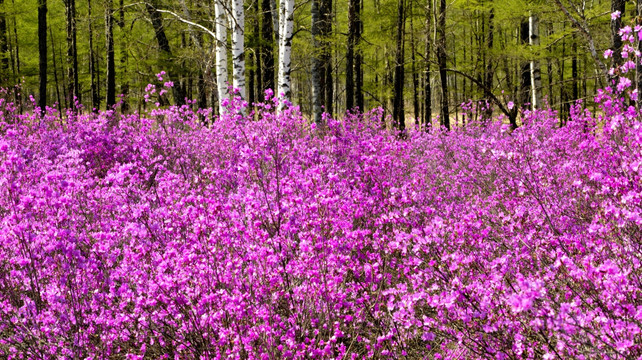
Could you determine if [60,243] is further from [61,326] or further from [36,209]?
[36,209]

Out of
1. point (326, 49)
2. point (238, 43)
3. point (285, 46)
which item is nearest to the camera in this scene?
point (285, 46)

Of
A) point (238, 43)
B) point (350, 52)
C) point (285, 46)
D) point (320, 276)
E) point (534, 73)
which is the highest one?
point (350, 52)

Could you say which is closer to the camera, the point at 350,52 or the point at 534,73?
the point at 350,52

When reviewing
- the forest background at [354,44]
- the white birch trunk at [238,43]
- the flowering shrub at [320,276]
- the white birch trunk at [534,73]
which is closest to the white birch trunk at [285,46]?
the forest background at [354,44]

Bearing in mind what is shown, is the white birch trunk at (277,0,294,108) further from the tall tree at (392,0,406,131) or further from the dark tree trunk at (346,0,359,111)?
the tall tree at (392,0,406,131)

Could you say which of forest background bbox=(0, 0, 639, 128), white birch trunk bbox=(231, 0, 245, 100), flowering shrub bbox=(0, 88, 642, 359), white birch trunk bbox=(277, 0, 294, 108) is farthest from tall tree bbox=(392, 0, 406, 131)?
flowering shrub bbox=(0, 88, 642, 359)

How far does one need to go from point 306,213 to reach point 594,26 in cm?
1264

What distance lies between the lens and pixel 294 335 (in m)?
2.63

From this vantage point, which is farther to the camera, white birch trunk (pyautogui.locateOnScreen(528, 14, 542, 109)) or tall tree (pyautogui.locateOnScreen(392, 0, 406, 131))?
tall tree (pyautogui.locateOnScreen(392, 0, 406, 131))

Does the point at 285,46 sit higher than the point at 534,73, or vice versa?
the point at 285,46

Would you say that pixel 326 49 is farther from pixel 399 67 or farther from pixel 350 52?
pixel 399 67

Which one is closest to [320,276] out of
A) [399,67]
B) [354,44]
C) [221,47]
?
[221,47]

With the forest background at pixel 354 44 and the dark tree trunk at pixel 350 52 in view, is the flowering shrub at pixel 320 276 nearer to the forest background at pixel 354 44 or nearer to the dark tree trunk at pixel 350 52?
the forest background at pixel 354 44

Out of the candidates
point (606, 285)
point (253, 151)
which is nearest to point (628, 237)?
point (606, 285)
